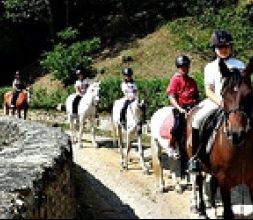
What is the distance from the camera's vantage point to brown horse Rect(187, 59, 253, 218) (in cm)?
588

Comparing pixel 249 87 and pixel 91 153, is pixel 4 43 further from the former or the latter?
pixel 249 87

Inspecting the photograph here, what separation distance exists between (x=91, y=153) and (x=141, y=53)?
16.9m

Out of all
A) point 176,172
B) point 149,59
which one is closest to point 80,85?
point 176,172

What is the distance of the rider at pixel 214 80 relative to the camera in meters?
6.79

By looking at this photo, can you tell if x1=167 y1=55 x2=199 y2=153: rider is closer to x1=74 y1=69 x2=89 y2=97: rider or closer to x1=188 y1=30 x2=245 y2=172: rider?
x1=188 y1=30 x2=245 y2=172: rider

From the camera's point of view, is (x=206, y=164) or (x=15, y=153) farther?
(x=15, y=153)

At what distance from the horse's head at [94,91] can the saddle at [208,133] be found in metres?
9.81

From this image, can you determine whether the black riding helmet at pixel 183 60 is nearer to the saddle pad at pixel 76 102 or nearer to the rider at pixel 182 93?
the rider at pixel 182 93

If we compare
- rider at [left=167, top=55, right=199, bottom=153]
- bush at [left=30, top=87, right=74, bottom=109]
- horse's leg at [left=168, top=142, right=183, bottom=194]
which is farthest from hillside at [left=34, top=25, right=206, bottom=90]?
rider at [left=167, top=55, right=199, bottom=153]

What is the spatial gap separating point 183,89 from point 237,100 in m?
4.32

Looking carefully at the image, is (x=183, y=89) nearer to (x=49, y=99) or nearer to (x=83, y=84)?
(x=83, y=84)

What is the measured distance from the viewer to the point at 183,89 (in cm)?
1031

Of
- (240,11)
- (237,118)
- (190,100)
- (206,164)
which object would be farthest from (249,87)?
(240,11)

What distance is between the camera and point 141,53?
1367 inches
